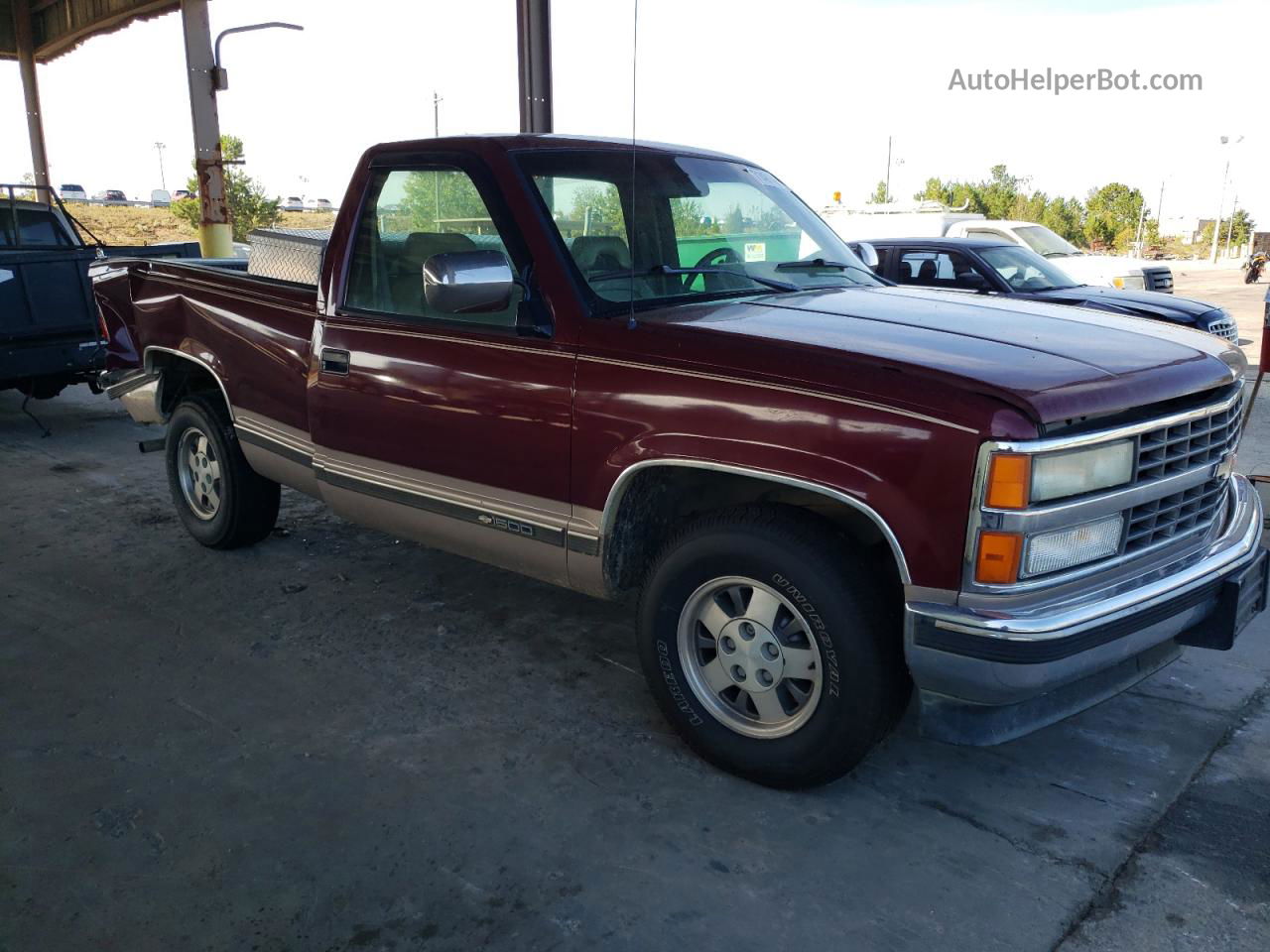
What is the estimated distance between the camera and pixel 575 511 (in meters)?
3.30

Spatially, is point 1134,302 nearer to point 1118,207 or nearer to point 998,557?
point 998,557

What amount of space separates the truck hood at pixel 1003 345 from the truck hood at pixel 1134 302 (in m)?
5.82

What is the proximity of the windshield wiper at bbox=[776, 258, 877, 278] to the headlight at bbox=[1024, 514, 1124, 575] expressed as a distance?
166 cm

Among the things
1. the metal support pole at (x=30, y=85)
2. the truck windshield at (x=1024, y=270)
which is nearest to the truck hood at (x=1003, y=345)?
the truck windshield at (x=1024, y=270)

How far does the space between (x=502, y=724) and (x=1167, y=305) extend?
844 centimetres

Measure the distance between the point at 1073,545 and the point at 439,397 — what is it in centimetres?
215

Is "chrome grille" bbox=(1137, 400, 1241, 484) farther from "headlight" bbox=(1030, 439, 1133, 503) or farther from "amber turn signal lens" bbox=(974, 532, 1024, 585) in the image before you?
"amber turn signal lens" bbox=(974, 532, 1024, 585)

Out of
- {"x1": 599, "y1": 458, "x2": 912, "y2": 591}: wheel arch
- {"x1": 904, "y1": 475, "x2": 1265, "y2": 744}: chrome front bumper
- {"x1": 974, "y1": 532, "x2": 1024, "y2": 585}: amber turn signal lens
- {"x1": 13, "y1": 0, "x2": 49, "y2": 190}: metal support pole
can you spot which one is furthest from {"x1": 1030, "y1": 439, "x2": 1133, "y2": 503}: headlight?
{"x1": 13, "y1": 0, "x2": 49, "y2": 190}: metal support pole

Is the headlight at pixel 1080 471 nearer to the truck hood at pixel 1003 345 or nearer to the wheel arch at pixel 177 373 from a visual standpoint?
the truck hood at pixel 1003 345

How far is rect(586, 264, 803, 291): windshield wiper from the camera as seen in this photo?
3.46 m

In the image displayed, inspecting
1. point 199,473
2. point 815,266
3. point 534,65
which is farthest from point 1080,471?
point 534,65

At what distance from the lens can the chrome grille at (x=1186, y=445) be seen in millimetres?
2758

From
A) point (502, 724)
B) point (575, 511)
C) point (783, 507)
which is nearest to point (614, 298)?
point (575, 511)

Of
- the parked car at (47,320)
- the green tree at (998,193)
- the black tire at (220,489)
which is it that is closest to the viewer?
the black tire at (220,489)
